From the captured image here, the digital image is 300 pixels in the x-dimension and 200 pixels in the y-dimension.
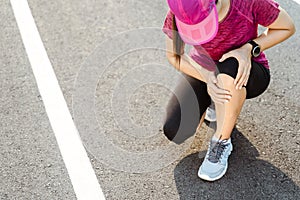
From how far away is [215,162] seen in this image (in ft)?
9.66

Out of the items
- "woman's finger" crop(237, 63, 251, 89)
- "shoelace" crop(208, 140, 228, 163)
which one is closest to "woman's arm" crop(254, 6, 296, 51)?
"woman's finger" crop(237, 63, 251, 89)

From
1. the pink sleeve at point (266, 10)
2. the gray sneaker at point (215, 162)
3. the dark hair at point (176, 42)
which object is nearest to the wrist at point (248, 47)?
the pink sleeve at point (266, 10)

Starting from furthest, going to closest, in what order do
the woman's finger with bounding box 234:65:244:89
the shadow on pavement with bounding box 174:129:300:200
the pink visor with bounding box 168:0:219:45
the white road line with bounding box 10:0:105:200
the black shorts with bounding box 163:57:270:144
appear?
the black shorts with bounding box 163:57:270:144
the white road line with bounding box 10:0:105:200
the shadow on pavement with bounding box 174:129:300:200
the woman's finger with bounding box 234:65:244:89
the pink visor with bounding box 168:0:219:45

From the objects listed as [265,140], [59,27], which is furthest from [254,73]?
[59,27]

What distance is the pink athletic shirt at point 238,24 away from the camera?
8.71 feet

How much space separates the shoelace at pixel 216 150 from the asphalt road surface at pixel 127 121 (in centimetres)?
11

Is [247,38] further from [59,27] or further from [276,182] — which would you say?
[59,27]

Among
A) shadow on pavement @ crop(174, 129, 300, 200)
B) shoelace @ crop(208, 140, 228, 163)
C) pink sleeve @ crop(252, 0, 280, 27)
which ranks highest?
pink sleeve @ crop(252, 0, 280, 27)

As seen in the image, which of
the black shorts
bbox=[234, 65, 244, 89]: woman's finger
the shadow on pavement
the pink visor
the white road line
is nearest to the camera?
the pink visor

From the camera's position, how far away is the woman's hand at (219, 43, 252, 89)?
2.69 meters

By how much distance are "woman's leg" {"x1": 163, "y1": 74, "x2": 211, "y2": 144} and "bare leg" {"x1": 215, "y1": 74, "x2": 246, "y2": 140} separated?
0.19 m

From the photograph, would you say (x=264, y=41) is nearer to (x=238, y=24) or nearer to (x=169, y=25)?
(x=238, y=24)

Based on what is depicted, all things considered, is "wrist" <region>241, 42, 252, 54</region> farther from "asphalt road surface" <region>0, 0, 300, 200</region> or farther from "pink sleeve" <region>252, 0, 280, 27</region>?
"asphalt road surface" <region>0, 0, 300, 200</region>

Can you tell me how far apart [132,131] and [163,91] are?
412 millimetres
